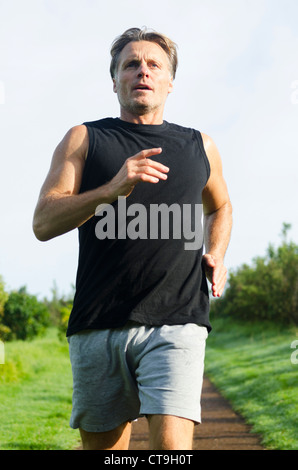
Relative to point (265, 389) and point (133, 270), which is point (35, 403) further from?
point (133, 270)

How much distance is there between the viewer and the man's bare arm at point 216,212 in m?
3.26

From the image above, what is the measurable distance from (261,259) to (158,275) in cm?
3237

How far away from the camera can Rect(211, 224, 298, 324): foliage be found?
30016 millimetres

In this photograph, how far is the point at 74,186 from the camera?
2930 millimetres

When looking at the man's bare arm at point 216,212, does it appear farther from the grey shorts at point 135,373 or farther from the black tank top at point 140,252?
the grey shorts at point 135,373

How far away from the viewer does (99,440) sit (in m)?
2.95

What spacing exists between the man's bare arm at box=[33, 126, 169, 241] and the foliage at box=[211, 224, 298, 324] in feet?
90.4

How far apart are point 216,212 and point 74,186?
899mm

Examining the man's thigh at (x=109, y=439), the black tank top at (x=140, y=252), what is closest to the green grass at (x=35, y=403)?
the man's thigh at (x=109, y=439)

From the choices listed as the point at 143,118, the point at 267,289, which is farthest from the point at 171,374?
the point at 267,289

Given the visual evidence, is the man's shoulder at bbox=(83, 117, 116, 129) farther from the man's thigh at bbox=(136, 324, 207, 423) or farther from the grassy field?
the grassy field

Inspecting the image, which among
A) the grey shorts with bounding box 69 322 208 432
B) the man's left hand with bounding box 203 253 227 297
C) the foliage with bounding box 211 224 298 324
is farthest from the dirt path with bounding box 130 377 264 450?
the foliage with bounding box 211 224 298 324
